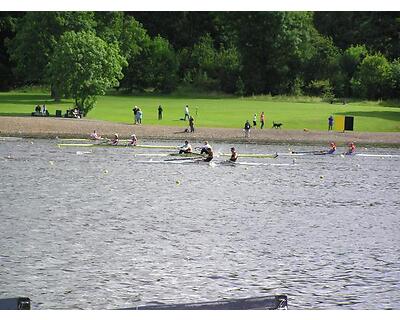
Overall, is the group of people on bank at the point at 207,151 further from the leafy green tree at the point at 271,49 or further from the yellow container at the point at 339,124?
the leafy green tree at the point at 271,49

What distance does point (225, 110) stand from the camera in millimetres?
84812

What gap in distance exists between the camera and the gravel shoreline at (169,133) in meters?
64.3

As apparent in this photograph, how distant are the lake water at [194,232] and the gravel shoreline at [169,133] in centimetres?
1057

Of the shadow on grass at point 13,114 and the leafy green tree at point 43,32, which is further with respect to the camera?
the leafy green tree at point 43,32

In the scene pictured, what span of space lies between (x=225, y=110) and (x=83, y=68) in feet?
55.6

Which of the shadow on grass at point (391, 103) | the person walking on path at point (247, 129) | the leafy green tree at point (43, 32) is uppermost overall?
the leafy green tree at point (43, 32)

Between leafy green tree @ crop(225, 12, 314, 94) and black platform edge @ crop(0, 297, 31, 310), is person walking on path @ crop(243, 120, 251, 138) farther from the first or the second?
black platform edge @ crop(0, 297, 31, 310)

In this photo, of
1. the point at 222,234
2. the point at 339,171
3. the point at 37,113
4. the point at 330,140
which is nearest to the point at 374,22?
the point at 330,140

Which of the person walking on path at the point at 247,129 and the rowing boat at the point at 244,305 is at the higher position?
the person walking on path at the point at 247,129

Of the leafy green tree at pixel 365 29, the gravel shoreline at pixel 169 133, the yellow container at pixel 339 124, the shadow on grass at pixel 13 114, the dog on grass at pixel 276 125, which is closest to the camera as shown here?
the gravel shoreline at pixel 169 133

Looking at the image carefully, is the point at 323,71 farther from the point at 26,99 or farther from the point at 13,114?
the point at 13,114

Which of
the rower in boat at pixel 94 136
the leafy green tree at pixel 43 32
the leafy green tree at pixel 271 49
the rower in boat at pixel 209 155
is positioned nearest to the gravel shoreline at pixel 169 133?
the rower in boat at pixel 94 136

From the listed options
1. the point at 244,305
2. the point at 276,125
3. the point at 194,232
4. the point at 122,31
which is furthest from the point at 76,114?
the point at 244,305

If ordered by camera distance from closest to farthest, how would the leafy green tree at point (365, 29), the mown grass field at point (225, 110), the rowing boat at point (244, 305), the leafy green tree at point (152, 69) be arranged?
the rowing boat at point (244, 305) → the mown grass field at point (225, 110) → the leafy green tree at point (365, 29) → the leafy green tree at point (152, 69)
